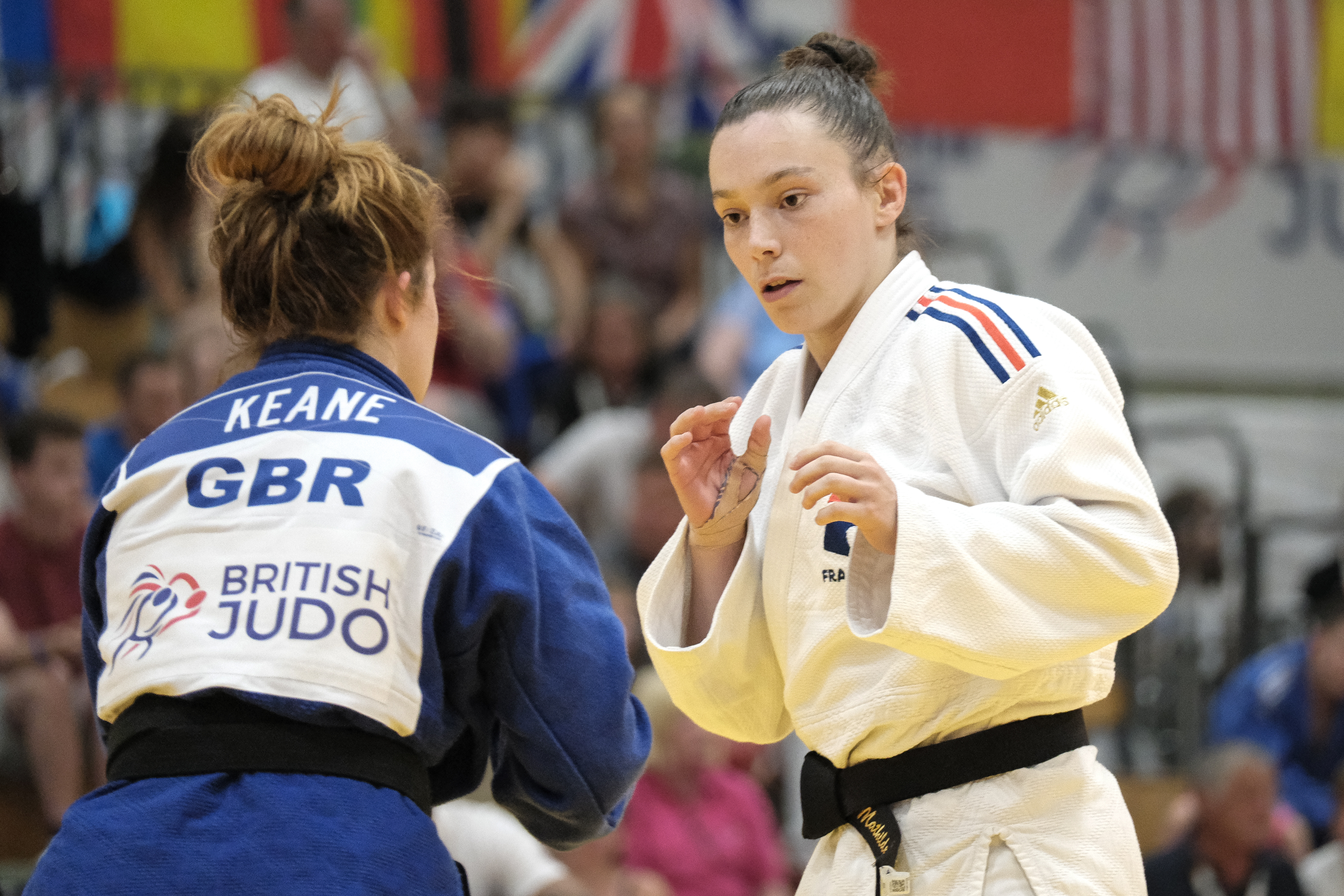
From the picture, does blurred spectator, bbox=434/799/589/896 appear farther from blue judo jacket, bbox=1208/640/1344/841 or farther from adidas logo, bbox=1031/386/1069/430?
blue judo jacket, bbox=1208/640/1344/841

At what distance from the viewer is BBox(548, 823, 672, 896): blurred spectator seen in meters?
4.38

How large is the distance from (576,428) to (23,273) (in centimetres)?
228

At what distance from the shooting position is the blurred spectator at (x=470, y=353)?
5.92 metres

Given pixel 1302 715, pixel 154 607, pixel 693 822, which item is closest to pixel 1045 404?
pixel 154 607

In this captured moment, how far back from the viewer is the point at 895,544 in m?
1.94

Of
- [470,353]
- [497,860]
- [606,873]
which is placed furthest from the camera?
[470,353]

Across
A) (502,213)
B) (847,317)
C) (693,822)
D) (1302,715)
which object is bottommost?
(1302,715)

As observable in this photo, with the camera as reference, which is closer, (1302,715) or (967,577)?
(967,577)

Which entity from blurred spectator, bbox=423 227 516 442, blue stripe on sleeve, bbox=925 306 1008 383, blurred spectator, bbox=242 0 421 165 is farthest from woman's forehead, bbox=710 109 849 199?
blurred spectator, bbox=242 0 421 165

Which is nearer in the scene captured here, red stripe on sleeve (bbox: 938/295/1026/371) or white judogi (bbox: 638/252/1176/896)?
white judogi (bbox: 638/252/1176/896)

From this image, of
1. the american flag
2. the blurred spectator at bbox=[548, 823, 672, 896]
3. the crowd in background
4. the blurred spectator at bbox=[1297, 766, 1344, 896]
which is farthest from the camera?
the american flag

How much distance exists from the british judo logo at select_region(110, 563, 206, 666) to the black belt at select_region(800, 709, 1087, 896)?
3.04ft

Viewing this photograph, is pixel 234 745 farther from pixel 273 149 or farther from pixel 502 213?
pixel 502 213

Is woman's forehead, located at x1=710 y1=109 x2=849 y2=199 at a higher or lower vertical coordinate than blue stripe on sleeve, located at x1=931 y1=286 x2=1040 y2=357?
higher
